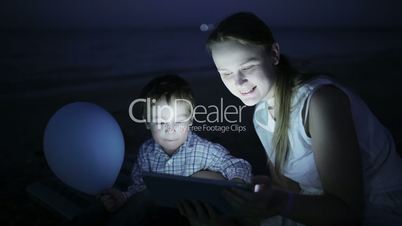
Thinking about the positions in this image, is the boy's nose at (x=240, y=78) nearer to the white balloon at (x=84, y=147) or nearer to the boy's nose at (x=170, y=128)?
the boy's nose at (x=170, y=128)

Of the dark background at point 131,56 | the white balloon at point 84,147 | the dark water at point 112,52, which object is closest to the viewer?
the white balloon at point 84,147

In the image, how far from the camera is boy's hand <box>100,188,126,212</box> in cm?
144

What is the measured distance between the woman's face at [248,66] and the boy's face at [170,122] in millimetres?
321

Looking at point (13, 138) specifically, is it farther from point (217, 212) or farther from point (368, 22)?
point (368, 22)

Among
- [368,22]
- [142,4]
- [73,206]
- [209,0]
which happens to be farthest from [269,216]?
[368,22]

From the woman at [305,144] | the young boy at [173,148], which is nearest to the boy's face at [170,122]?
the young boy at [173,148]

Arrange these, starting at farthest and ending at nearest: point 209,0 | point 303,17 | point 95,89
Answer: point 95,89 → point 303,17 → point 209,0

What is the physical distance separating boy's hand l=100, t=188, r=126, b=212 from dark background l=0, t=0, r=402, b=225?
1.00 feet

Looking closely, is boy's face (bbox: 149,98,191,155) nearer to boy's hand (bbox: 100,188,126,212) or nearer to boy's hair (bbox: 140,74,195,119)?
boy's hair (bbox: 140,74,195,119)

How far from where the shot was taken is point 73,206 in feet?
5.10

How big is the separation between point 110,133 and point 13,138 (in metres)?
0.86

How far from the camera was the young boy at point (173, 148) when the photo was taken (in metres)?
1.43

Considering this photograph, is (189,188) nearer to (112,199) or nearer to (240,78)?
(240,78)

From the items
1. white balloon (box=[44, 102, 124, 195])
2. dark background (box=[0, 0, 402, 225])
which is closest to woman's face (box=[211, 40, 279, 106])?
white balloon (box=[44, 102, 124, 195])
